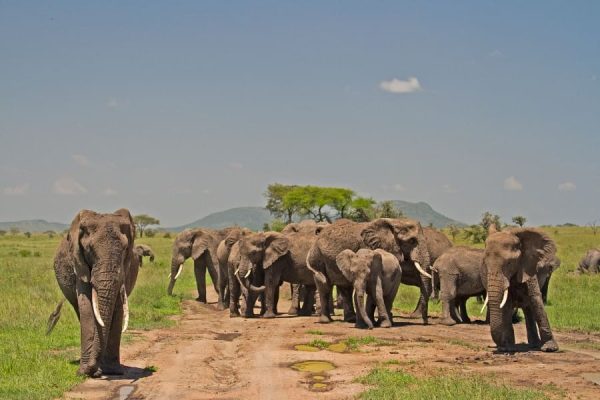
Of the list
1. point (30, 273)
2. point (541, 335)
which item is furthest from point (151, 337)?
point (30, 273)

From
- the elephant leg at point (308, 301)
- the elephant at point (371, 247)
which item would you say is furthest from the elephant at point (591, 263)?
the elephant leg at point (308, 301)

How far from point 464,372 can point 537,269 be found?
3413 millimetres

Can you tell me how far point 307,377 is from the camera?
45.8 ft

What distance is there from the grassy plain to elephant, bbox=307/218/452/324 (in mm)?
3604

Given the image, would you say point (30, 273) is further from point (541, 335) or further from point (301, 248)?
point (541, 335)

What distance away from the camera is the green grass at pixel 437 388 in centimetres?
1138

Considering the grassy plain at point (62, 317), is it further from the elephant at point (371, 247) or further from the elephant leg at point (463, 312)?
the elephant at point (371, 247)

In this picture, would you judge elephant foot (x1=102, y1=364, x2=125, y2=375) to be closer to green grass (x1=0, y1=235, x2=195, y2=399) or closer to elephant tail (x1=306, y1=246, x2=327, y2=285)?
green grass (x1=0, y1=235, x2=195, y2=399)

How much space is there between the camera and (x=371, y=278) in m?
21.0

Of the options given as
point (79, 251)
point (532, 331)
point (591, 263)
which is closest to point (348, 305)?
point (532, 331)

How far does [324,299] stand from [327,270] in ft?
2.96

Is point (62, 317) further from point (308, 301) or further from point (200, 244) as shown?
point (200, 244)

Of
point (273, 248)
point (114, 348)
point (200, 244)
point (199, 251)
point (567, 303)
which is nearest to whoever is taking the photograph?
point (114, 348)

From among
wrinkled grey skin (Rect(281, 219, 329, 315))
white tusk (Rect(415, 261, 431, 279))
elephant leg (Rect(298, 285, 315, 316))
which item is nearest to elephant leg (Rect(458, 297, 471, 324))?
white tusk (Rect(415, 261, 431, 279))
